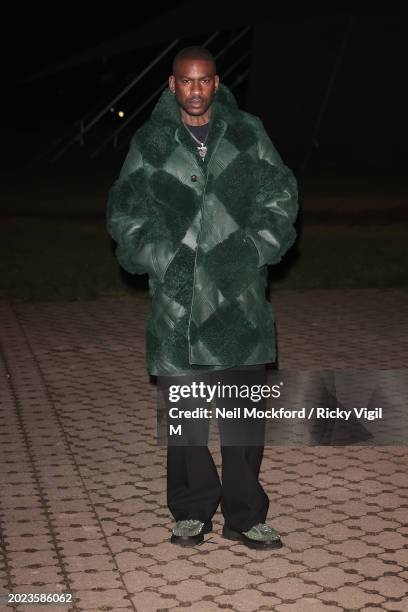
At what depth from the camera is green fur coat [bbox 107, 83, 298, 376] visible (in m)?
4.25

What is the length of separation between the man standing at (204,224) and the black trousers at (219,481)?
1cm

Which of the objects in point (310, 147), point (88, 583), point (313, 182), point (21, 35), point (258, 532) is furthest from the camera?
point (21, 35)

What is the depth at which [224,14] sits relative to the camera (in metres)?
22.3

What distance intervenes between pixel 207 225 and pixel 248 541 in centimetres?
131

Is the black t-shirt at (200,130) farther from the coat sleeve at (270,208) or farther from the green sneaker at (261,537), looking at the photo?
the green sneaker at (261,537)

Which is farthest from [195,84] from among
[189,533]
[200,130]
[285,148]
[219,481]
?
[285,148]

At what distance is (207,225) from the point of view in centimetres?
423

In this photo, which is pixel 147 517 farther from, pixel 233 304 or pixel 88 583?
pixel 233 304

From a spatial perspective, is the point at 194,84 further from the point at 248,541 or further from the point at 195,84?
the point at 248,541

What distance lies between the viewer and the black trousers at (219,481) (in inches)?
173

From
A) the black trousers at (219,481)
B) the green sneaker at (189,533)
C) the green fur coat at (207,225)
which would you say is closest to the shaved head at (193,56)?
the green fur coat at (207,225)

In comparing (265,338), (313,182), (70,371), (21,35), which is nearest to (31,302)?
(70,371)

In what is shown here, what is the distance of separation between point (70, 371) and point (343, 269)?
5.18 m

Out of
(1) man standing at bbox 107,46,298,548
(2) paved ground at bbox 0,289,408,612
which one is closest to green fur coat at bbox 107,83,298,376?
(1) man standing at bbox 107,46,298,548
